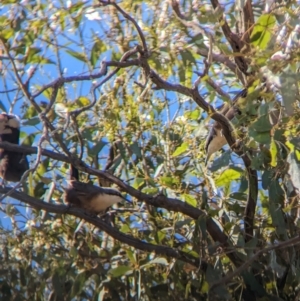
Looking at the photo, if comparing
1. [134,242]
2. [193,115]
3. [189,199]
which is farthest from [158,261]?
[193,115]

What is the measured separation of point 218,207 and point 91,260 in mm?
470

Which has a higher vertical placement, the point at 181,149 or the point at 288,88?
the point at 181,149

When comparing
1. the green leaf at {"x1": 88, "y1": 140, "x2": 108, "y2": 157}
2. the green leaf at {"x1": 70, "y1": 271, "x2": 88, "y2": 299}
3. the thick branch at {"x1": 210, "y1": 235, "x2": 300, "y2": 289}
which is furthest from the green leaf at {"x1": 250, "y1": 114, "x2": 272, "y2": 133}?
the green leaf at {"x1": 70, "y1": 271, "x2": 88, "y2": 299}

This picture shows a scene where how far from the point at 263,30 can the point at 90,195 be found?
0.92 meters

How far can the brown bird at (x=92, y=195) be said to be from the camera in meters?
2.67

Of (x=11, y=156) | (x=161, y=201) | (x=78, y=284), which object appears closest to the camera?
(x=161, y=201)

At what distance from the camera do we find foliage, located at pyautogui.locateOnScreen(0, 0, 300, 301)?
7.59ft

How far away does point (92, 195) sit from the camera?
273 centimetres

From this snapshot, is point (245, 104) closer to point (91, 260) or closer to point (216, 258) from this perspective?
point (216, 258)

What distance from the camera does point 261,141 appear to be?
75.9 inches

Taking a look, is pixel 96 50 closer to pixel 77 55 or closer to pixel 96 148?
pixel 77 55

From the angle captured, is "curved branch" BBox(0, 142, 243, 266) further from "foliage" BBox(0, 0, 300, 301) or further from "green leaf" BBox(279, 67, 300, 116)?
"green leaf" BBox(279, 67, 300, 116)

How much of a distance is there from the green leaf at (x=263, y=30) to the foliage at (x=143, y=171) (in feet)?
0.19

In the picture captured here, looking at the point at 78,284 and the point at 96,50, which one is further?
the point at 78,284
